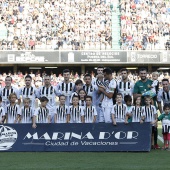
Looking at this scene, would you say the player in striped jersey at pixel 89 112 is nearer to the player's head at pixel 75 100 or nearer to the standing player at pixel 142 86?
the player's head at pixel 75 100

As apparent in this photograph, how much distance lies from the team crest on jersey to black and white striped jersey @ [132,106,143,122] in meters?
2.59

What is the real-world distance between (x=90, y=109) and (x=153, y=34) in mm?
21415

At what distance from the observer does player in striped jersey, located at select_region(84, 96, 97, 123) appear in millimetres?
11241

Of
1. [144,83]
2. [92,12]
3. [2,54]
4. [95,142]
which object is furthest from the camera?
[92,12]

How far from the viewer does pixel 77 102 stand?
37.0ft

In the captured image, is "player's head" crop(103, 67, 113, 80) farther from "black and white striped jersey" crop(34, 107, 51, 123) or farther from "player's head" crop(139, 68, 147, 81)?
"black and white striped jersey" crop(34, 107, 51, 123)

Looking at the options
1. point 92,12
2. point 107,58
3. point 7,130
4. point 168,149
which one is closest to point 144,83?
point 168,149

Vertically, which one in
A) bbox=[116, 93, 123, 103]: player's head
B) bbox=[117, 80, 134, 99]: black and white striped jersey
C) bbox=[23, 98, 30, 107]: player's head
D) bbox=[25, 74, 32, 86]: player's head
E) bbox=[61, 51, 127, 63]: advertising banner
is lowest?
bbox=[23, 98, 30, 107]: player's head

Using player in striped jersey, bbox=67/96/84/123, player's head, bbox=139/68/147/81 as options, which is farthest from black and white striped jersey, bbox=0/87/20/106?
player's head, bbox=139/68/147/81

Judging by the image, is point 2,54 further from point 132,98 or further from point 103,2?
point 132,98

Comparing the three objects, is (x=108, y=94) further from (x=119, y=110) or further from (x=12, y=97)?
(x=12, y=97)

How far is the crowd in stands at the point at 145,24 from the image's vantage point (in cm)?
3172
